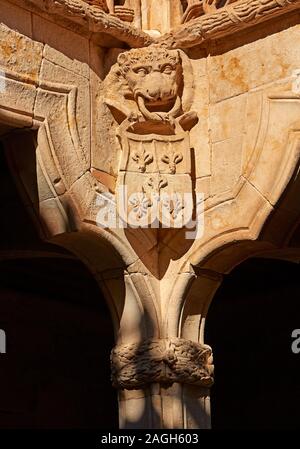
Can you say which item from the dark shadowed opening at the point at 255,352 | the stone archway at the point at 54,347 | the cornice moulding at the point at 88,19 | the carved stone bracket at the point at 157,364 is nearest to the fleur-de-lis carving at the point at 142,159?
the cornice moulding at the point at 88,19

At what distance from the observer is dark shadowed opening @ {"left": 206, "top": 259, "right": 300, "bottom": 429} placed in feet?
31.3

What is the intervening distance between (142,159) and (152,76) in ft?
1.42

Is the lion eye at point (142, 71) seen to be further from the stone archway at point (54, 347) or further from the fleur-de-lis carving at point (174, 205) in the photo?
the stone archway at point (54, 347)

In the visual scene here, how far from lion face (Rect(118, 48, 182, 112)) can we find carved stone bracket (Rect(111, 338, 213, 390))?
122 centimetres

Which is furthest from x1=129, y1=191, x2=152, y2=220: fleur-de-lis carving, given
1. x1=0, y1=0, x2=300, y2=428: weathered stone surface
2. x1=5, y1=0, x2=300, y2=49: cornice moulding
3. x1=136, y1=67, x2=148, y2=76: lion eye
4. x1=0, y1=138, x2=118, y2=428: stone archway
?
x1=0, y1=138, x2=118, y2=428: stone archway

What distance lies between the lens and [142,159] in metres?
6.71

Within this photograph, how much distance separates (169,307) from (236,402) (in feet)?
10.7

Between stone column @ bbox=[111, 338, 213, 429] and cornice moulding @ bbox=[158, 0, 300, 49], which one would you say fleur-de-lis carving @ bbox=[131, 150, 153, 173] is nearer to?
cornice moulding @ bbox=[158, 0, 300, 49]

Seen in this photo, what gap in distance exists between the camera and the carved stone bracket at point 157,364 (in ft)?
21.4

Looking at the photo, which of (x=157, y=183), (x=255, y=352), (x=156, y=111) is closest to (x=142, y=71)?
(x=156, y=111)

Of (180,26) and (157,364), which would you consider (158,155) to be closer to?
(180,26)

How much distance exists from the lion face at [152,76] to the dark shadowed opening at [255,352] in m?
2.87
